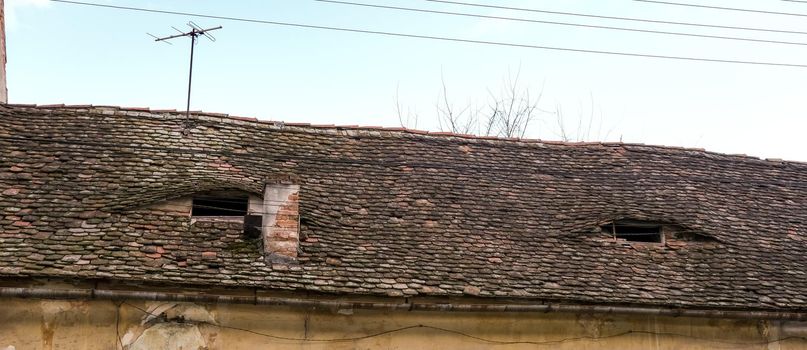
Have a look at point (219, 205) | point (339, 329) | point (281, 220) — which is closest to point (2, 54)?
point (219, 205)

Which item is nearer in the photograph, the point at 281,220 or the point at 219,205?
the point at 281,220

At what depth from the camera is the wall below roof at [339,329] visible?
9.02 meters

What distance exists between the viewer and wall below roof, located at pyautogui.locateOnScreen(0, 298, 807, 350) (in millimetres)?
9023

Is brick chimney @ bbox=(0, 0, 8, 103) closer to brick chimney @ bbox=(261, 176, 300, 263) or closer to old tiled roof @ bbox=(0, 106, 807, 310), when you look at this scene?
old tiled roof @ bbox=(0, 106, 807, 310)

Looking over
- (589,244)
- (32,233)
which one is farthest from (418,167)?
(32,233)

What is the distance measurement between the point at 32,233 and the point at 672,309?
7.63 meters

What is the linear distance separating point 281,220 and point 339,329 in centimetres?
153

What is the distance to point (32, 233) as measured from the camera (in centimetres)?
951

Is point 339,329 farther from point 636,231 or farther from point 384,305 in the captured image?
point 636,231

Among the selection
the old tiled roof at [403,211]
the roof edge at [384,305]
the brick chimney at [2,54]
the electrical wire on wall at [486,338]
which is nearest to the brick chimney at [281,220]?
the old tiled roof at [403,211]

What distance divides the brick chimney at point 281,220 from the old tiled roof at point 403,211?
6.7 inches

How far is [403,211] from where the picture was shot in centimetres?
1142

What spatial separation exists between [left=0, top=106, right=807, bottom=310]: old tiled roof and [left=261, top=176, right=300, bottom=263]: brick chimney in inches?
6.7

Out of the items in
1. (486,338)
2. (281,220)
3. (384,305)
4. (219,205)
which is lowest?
(486,338)
